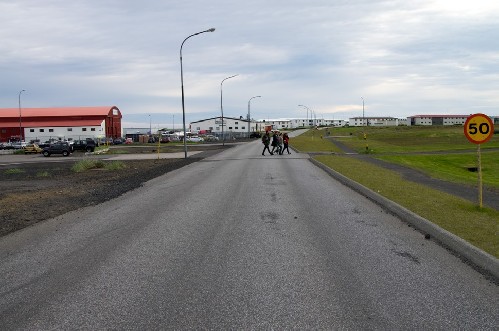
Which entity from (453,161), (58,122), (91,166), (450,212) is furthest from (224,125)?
(450,212)

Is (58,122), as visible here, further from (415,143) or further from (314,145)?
(415,143)

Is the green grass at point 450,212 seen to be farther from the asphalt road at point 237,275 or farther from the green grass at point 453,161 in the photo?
the green grass at point 453,161

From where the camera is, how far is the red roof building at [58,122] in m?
97.4

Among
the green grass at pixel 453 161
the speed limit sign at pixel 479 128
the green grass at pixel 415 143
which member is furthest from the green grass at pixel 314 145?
the speed limit sign at pixel 479 128

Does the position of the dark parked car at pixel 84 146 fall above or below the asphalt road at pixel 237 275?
above

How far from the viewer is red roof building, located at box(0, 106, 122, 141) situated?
320 ft

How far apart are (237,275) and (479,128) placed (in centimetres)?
759

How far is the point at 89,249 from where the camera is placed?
807cm

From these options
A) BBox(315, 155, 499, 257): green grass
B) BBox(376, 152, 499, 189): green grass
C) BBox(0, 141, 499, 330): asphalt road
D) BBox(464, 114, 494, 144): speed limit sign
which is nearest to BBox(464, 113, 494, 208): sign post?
BBox(464, 114, 494, 144): speed limit sign

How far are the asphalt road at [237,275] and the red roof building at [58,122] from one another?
88815mm

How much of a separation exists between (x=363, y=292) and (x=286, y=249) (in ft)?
7.38

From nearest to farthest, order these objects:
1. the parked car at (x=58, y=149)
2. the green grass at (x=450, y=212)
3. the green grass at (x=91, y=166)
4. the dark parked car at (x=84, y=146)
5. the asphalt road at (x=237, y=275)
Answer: the asphalt road at (x=237, y=275) < the green grass at (x=450, y=212) < the green grass at (x=91, y=166) < the parked car at (x=58, y=149) < the dark parked car at (x=84, y=146)

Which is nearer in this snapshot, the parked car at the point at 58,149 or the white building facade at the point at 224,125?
the parked car at the point at 58,149

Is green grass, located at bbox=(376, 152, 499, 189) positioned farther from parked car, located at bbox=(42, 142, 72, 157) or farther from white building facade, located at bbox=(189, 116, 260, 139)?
white building facade, located at bbox=(189, 116, 260, 139)
